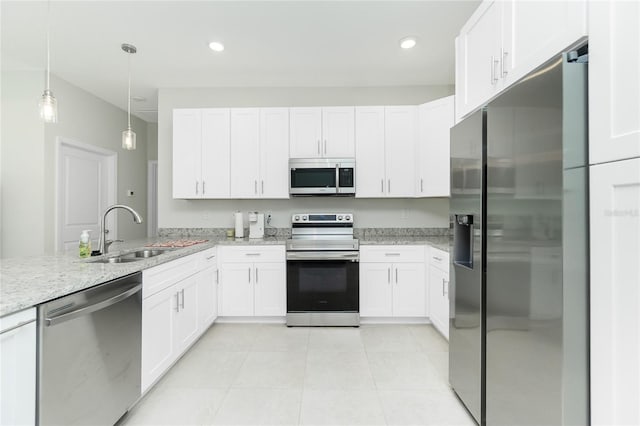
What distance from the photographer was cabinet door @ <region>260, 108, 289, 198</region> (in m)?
3.36

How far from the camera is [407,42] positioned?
2.65 metres

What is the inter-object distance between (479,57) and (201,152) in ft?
9.45

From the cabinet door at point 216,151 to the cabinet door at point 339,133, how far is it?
3.77ft

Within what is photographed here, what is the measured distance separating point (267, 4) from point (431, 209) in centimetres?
276

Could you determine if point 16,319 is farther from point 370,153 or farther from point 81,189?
point 81,189

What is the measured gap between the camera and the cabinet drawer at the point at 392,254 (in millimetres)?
3074

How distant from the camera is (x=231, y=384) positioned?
2033 millimetres

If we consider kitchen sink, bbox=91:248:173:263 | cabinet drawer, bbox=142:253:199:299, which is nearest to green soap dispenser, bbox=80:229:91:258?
kitchen sink, bbox=91:248:173:263

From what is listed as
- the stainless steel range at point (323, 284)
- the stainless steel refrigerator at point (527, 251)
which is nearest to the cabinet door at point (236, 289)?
the stainless steel range at point (323, 284)

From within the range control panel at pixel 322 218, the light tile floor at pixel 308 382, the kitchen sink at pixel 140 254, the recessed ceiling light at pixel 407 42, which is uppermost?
the recessed ceiling light at pixel 407 42

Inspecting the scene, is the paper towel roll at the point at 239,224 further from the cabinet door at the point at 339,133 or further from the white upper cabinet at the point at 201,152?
the cabinet door at the point at 339,133

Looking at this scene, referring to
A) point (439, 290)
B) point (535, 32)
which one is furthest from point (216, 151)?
point (535, 32)
